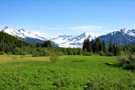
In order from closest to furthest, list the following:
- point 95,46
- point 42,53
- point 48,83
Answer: point 48,83 < point 42,53 < point 95,46

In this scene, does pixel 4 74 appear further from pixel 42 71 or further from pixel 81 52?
pixel 81 52

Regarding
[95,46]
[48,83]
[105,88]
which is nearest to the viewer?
[105,88]

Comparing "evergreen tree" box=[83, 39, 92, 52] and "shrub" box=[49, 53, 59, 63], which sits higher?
"evergreen tree" box=[83, 39, 92, 52]

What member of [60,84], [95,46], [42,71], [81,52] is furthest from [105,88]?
[95,46]

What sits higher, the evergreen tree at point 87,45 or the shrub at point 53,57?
the evergreen tree at point 87,45

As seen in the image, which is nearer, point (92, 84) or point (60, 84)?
point (92, 84)

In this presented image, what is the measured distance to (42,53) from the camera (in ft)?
265

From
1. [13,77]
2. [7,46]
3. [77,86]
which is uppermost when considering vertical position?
[7,46]

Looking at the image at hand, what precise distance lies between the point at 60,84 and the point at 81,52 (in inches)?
3318

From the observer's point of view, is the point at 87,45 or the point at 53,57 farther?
the point at 87,45

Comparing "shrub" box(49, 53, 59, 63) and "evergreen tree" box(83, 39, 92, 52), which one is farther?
"evergreen tree" box(83, 39, 92, 52)

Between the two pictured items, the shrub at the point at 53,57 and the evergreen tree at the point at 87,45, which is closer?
the shrub at the point at 53,57

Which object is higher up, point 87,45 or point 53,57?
point 87,45

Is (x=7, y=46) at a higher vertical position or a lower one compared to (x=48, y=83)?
higher
